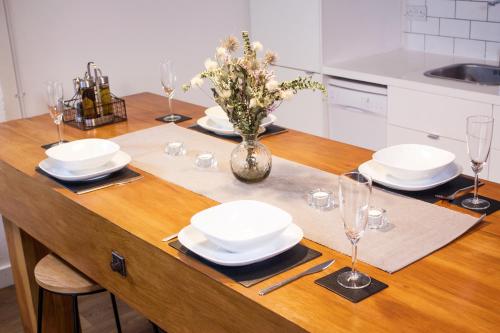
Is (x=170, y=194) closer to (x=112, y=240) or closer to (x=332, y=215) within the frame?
(x=112, y=240)

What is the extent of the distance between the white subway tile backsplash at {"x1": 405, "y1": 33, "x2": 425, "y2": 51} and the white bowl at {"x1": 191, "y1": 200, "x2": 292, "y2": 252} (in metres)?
2.93

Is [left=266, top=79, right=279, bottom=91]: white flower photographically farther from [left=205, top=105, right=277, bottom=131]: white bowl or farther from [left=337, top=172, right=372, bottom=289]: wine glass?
[left=205, top=105, right=277, bottom=131]: white bowl

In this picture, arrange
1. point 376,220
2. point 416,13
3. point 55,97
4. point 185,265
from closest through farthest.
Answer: point 185,265 < point 376,220 < point 55,97 < point 416,13

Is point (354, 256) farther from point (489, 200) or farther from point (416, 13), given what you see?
point (416, 13)

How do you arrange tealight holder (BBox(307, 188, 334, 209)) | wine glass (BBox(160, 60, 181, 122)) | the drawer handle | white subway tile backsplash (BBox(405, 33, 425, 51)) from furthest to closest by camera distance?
white subway tile backsplash (BBox(405, 33, 425, 51)), the drawer handle, wine glass (BBox(160, 60, 181, 122)), tealight holder (BBox(307, 188, 334, 209))

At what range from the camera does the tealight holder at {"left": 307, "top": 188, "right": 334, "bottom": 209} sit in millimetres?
2146

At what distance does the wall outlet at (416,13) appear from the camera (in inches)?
178

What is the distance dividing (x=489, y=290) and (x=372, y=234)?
1.29 feet

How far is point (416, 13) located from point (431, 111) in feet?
3.49

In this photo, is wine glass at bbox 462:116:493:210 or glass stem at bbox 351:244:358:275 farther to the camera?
wine glass at bbox 462:116:493:210

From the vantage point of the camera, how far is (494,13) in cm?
412

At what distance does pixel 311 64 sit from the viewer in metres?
4.39

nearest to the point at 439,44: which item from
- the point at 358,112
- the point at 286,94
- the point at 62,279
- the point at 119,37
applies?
the point at 358,112

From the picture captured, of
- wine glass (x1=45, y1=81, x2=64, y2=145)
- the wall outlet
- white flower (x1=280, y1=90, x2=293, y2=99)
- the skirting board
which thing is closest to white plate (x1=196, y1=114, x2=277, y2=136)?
wine glass (x1=45, y1=81, x2=64, y2=145)
